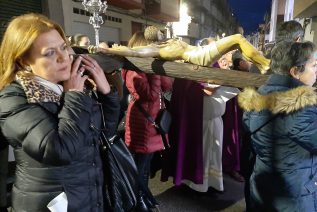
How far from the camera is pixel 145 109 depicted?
9.25 feet

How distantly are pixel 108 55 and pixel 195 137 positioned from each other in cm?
174

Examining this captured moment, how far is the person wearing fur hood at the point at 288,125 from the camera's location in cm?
162

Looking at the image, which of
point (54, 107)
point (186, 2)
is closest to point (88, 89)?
point (54, 107)

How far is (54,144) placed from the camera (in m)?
1.17

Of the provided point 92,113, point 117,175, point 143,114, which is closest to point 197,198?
point 143,114

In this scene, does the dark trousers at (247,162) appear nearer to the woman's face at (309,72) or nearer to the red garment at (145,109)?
the woman's face at (309,72)

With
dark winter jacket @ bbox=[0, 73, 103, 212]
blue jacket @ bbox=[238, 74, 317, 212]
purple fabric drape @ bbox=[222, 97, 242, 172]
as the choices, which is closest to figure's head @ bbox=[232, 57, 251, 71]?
purple fabric drape @ bbox=[222, 97, 242, 172]

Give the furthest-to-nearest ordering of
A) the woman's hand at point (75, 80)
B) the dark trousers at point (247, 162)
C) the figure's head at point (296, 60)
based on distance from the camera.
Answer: the dark trousers at point (247, 162)
the figure's head at point (296, 60)
the woman's hand at point (75, 80)

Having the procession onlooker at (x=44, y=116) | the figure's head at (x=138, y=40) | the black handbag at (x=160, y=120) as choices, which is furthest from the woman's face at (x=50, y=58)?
the figure's head at (x=138, y=40)

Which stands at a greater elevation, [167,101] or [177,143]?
[167,101]

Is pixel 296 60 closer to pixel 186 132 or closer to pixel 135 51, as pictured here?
pixel 135 51

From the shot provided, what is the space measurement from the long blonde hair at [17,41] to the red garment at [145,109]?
146cm

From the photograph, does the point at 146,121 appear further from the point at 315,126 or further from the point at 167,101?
the point at 315,126

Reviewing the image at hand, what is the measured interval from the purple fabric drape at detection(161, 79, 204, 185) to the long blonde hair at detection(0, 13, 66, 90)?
79.3 inches
